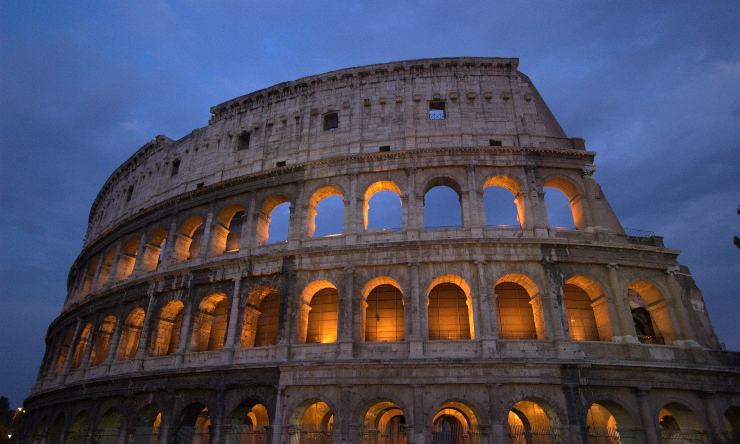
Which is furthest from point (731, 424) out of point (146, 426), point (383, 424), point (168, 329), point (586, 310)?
point (168, 329)

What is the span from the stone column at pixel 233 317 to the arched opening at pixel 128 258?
8.94 m

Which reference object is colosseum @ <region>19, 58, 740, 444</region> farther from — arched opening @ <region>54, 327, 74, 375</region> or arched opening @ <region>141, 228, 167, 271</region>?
arched opening @ <region>54, 327, 74, 375</region>

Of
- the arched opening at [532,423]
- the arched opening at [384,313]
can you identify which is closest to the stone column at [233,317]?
the arched opening at [384,313]

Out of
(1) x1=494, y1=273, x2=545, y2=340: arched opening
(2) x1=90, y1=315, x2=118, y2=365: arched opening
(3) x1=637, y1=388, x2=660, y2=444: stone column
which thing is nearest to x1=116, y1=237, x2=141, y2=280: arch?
(2) x1=90, y1=315, x2=118, y2=365: arched opening

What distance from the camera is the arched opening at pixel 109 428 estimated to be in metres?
19.8

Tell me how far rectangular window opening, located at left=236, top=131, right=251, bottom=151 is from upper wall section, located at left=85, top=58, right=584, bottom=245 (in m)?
0.05

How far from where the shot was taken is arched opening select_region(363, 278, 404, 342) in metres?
17.6

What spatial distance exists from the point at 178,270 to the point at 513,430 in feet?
49.4

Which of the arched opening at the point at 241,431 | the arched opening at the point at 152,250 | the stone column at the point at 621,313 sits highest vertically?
the arched opening at the point at 152,250

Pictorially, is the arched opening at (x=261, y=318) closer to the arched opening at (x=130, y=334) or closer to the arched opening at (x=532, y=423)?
the arched opening at (x=130, y=334)

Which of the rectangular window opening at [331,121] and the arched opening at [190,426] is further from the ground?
the rectangular window opening at [331,121]

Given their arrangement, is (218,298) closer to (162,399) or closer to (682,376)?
(162,399)

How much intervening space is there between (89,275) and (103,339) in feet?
20.4

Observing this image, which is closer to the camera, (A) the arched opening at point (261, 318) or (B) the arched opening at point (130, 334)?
(A) the arched opening at point (261, 318)
